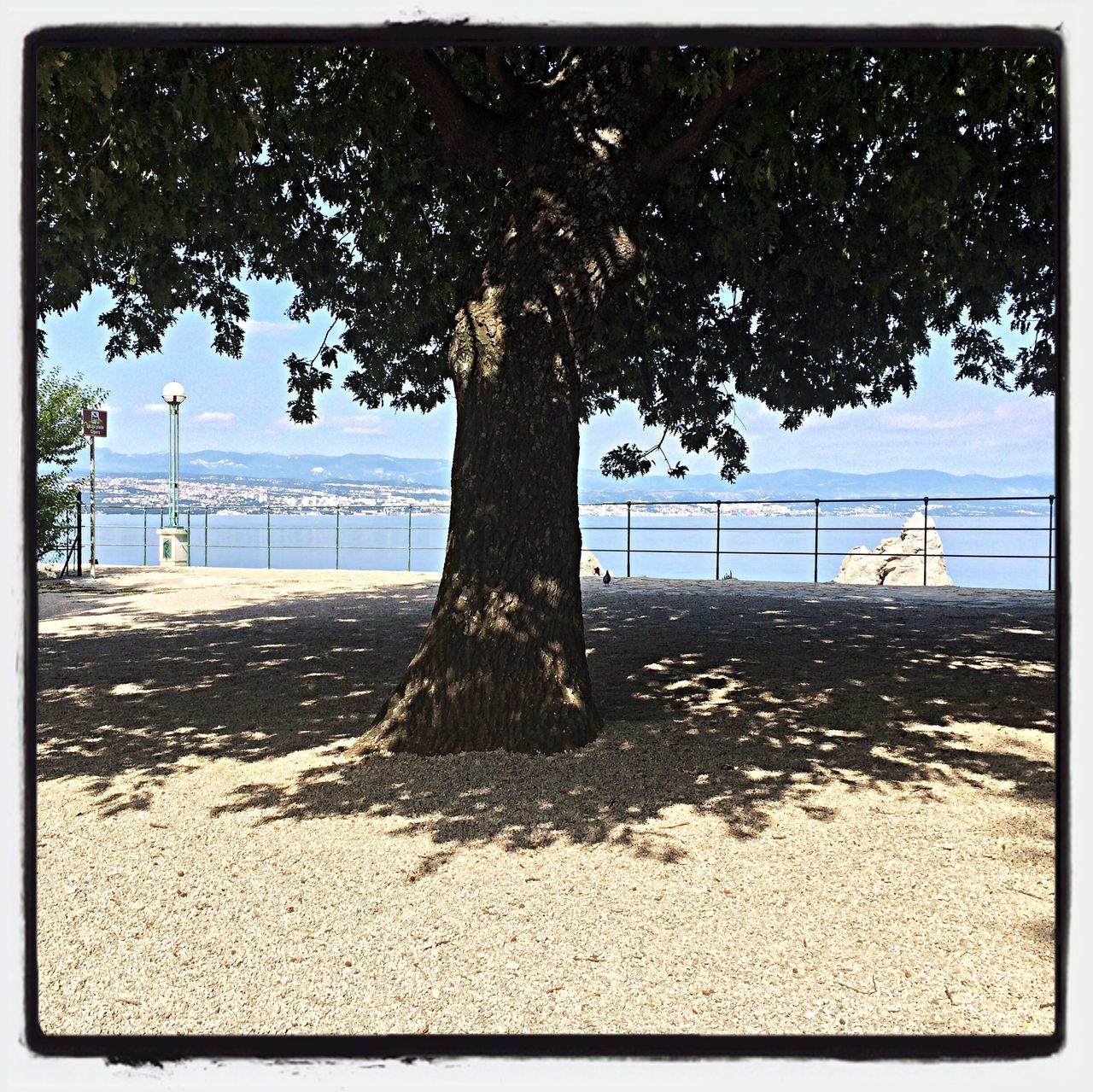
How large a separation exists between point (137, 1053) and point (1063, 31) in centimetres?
331

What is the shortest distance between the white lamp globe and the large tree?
30.5 feet

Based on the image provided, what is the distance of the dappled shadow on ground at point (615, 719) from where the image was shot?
484 cm

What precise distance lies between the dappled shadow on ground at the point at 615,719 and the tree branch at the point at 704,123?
385 centimetres

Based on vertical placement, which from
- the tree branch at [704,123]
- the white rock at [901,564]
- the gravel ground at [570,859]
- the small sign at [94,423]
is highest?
the tree branch at [704,123]

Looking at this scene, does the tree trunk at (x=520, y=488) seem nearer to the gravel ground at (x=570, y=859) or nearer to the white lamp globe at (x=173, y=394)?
the gravel ground at (x=570, y=859)

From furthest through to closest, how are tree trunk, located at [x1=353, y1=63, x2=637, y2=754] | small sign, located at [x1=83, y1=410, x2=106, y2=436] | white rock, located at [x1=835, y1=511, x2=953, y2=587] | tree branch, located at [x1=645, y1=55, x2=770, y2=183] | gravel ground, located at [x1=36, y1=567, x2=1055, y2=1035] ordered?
1. white rock, located at [x1=835, y1=511, x2=953, y2=587]
2. small sign, located at [x1=83, y1=410, x2=106, y2=436]
3. tree branch, located at [x1=645, y1=55, x2=770, y2=183]
4. tree trunk, located at [x1=353, y1=63, x2=637, y2=754]
5. gravel ground, located at [x1=36, y1=567, x2=1055, y2=1035]

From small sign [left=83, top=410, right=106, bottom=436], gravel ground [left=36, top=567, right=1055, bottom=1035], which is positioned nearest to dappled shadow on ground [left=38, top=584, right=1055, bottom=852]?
gravel ground [left=36, top=567, right=1055, bottom=1035]

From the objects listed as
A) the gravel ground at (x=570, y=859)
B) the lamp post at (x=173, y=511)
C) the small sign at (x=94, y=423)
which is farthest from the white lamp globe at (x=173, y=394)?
the gravel ground at (x=570, y=859)

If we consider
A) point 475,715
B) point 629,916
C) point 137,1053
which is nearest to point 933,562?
point 475,715

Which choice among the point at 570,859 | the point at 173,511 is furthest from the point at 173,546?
the point at 570,859

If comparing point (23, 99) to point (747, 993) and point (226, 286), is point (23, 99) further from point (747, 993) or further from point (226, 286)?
point (226, 286)

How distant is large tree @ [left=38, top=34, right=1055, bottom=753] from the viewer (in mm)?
5629

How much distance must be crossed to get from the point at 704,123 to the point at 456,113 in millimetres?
1676

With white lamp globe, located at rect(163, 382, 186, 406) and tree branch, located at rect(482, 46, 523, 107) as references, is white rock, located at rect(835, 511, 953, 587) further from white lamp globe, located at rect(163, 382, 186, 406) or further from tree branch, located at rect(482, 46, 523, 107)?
tree branch, located at rect(482, 46, 523, 107)
